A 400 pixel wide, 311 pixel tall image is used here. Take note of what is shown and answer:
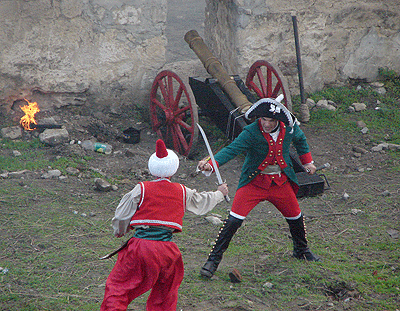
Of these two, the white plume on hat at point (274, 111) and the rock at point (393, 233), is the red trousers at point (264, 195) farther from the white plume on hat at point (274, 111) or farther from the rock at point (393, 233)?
the rock at point (393, 233)

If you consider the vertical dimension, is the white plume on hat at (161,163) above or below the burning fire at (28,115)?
above

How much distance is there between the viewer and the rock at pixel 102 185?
203 inches

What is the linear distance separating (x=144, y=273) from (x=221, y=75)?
393 cm

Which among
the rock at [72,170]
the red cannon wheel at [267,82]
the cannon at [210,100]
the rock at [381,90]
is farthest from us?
the rock at [381,90]

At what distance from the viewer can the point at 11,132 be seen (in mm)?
6227

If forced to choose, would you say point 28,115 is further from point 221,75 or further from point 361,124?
point 361,124

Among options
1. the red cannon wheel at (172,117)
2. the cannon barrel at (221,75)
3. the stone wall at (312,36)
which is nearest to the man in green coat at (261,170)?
the cannon barrel at (221,75)

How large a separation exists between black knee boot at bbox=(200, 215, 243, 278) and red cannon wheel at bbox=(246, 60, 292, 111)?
9.24 ft

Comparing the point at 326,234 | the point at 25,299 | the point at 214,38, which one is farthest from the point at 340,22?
the point at 25,299

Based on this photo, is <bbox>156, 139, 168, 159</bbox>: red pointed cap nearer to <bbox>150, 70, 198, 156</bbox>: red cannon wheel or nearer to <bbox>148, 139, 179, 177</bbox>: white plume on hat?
<bbox>148, 139, 179, 177</bbox>: white plume on hat

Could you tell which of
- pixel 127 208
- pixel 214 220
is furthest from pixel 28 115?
pixel 127 208

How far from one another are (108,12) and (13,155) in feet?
8.20

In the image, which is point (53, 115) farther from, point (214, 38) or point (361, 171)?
point (361, 171)

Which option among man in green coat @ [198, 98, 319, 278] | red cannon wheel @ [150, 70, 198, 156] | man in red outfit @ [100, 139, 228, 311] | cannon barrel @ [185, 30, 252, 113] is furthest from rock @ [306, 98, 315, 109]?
man in red outfit @ [100, 139, 228, 311]
